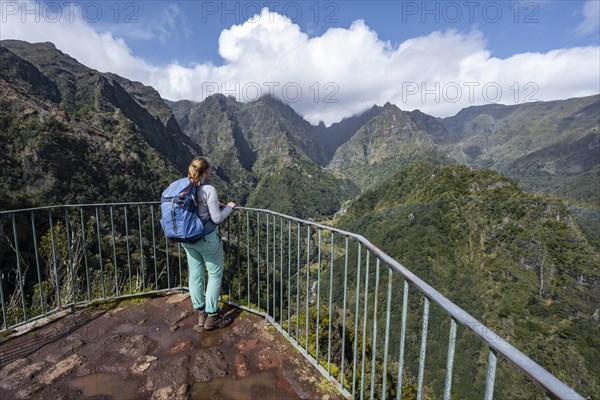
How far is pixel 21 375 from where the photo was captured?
2.92 meters

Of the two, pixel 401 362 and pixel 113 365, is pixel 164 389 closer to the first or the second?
pixel 113 365

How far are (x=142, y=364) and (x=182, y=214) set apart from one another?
147 centimetres

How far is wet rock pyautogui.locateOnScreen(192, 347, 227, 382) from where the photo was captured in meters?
2.97

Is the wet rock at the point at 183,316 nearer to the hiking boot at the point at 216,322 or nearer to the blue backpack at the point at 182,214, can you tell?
the hiking boot at the point at 216,322

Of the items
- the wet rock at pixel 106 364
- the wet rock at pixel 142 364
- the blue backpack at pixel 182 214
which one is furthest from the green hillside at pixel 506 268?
the blue backpack at pixel 182 214

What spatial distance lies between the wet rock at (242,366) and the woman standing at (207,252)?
0.63 metres

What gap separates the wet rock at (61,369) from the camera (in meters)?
2.88

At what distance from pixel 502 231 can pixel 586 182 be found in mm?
164621

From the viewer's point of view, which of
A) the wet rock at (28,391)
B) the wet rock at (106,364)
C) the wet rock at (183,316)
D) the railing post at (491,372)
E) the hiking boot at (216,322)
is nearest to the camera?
the railing post at (491,372)

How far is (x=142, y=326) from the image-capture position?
385 centimetres

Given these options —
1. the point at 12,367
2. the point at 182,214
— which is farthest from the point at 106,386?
the point at 182,214

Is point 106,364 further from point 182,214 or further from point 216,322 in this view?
point 182,214

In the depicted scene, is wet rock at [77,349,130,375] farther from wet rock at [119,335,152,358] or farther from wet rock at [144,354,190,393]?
wet rock at [144,354,190,393]

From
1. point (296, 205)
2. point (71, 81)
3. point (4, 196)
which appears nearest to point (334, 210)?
point (296, 205)
